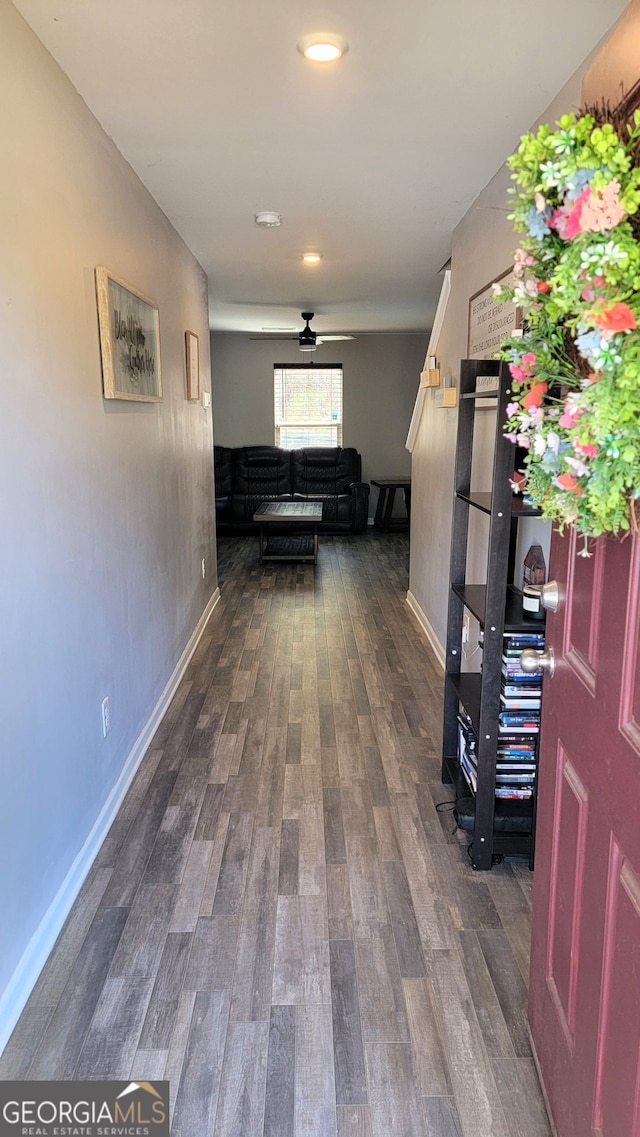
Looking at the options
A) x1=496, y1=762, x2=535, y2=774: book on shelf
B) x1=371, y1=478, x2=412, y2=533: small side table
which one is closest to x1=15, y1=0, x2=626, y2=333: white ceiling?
x1=496, y1=762, x2=535, y2=774: book on shelf

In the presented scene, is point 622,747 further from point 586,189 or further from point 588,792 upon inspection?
point 586,189

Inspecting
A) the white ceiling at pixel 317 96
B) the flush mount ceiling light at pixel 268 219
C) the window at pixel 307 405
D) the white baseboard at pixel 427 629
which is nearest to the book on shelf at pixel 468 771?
the white baseboard at pixel 427 629

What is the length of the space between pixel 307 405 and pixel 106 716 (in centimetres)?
712

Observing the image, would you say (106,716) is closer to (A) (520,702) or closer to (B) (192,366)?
(A) (520,702)

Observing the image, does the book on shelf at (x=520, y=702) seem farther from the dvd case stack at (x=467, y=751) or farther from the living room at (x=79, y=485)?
the living room at (x=79, y=485)

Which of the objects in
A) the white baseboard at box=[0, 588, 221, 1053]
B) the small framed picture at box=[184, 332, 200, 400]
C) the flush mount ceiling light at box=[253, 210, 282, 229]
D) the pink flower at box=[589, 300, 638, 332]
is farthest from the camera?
the small framed picture at box=[184, 332, 200, 400]

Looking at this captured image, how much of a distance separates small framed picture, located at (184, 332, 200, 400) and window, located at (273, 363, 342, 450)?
463cm

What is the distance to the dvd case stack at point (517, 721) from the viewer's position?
2.10 meters

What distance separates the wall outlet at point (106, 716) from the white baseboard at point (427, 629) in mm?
1806

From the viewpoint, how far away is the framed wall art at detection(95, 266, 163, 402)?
230cm

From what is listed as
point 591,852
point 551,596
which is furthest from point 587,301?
point 591,852

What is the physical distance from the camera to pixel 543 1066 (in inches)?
56.0

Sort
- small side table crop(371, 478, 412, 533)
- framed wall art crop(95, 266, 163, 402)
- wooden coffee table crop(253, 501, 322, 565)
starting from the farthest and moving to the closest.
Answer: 1. small side table crop(371, 478, 412, 533)
2. wooden coffee table crop(253, 501, 322, 565)
3. framed wall art crop(95, 266, 163, 402)

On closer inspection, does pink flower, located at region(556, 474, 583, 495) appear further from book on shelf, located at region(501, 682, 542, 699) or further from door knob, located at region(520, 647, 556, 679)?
book on shelf, located at region(501, 682, 542, 699)
